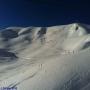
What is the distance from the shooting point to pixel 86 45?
330 inches

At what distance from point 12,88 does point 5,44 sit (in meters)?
6.16

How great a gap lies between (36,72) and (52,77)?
1.40ft

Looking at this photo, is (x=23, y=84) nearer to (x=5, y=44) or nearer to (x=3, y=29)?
(x=5, y=44)

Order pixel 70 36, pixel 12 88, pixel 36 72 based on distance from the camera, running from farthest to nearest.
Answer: pixel 70 36, pixel 36 72, pixel 12 88

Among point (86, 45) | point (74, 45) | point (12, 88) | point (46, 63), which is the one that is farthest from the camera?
point (74, 45)

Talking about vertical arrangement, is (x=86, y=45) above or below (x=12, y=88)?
above

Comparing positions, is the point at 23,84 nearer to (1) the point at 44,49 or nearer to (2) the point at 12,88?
(2) the point at 12,88

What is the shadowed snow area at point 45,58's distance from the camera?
6.00m

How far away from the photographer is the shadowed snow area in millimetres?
5996

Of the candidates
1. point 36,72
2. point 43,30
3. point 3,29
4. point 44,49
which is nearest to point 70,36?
point 44,49

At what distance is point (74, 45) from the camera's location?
30.3 feet

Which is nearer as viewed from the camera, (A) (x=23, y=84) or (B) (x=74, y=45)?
(A) (x=23, y=84)

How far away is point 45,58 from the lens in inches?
320

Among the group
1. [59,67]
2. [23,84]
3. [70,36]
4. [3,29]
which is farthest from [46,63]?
[3,29]
